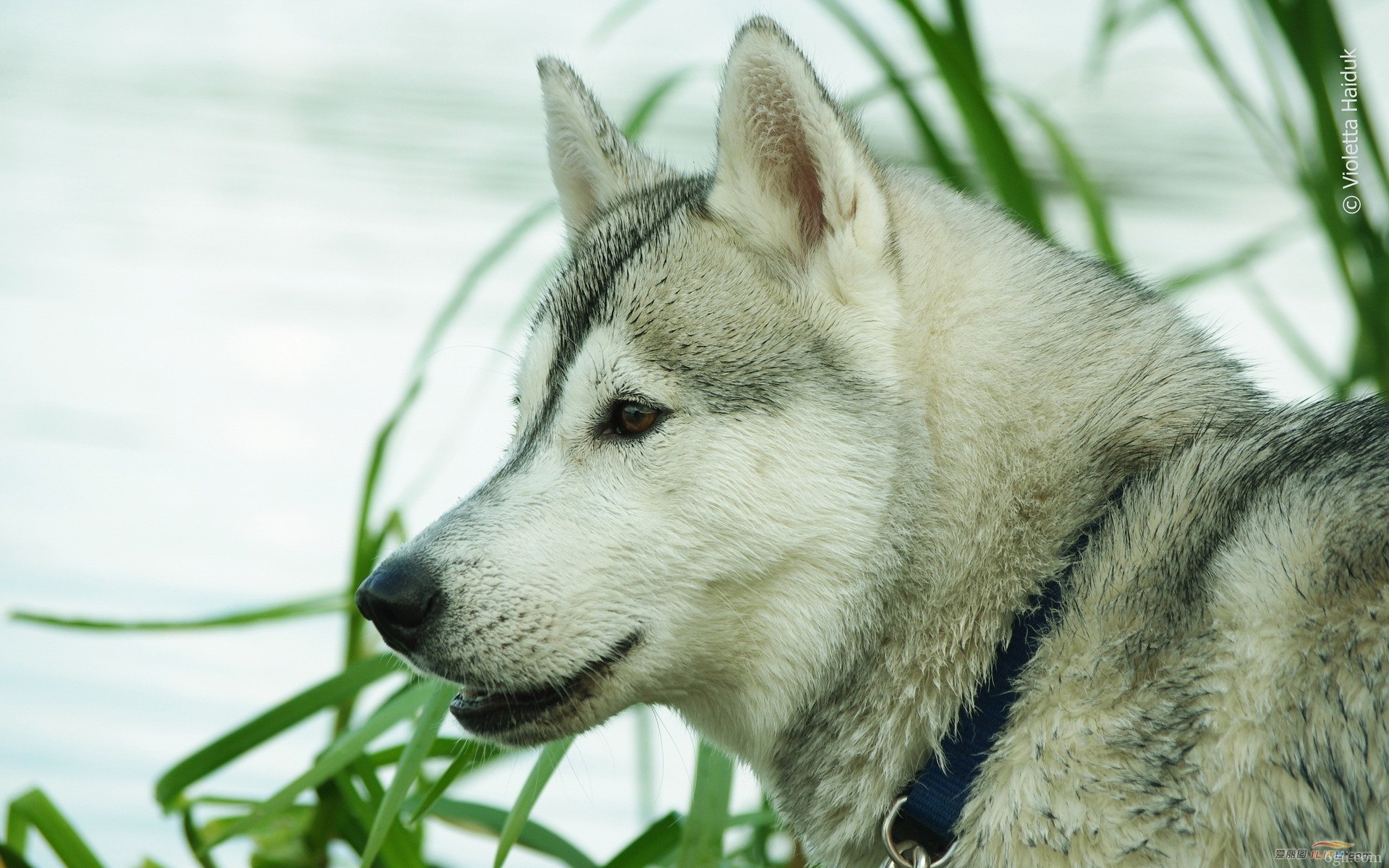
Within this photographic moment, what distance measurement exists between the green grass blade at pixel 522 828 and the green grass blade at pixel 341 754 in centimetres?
26

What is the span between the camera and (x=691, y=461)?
236 centimetres

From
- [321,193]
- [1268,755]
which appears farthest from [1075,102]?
[1268,755]

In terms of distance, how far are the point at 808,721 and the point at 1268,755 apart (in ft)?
2.70

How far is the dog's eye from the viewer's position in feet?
8.02

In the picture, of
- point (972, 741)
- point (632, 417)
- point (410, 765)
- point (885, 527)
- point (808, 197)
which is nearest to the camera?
point (972, 741)

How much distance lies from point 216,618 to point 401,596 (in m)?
1.25

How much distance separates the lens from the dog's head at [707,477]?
2299mm

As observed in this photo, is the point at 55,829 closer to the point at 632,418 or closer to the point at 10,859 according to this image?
the point at 10,859

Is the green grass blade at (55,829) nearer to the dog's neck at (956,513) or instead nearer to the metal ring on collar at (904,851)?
the dog's neck at (956,513)

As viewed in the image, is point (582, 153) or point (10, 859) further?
point (582, 153)

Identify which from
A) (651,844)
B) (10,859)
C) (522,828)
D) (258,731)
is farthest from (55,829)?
(651,844)

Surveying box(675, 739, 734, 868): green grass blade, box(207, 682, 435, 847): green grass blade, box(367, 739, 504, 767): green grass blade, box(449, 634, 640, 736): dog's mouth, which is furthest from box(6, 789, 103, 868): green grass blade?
box(675, 739, 734, 868): green grass blade

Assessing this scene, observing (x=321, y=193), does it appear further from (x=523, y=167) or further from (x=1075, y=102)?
(x=1075, y=102)

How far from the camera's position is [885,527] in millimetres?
2334
